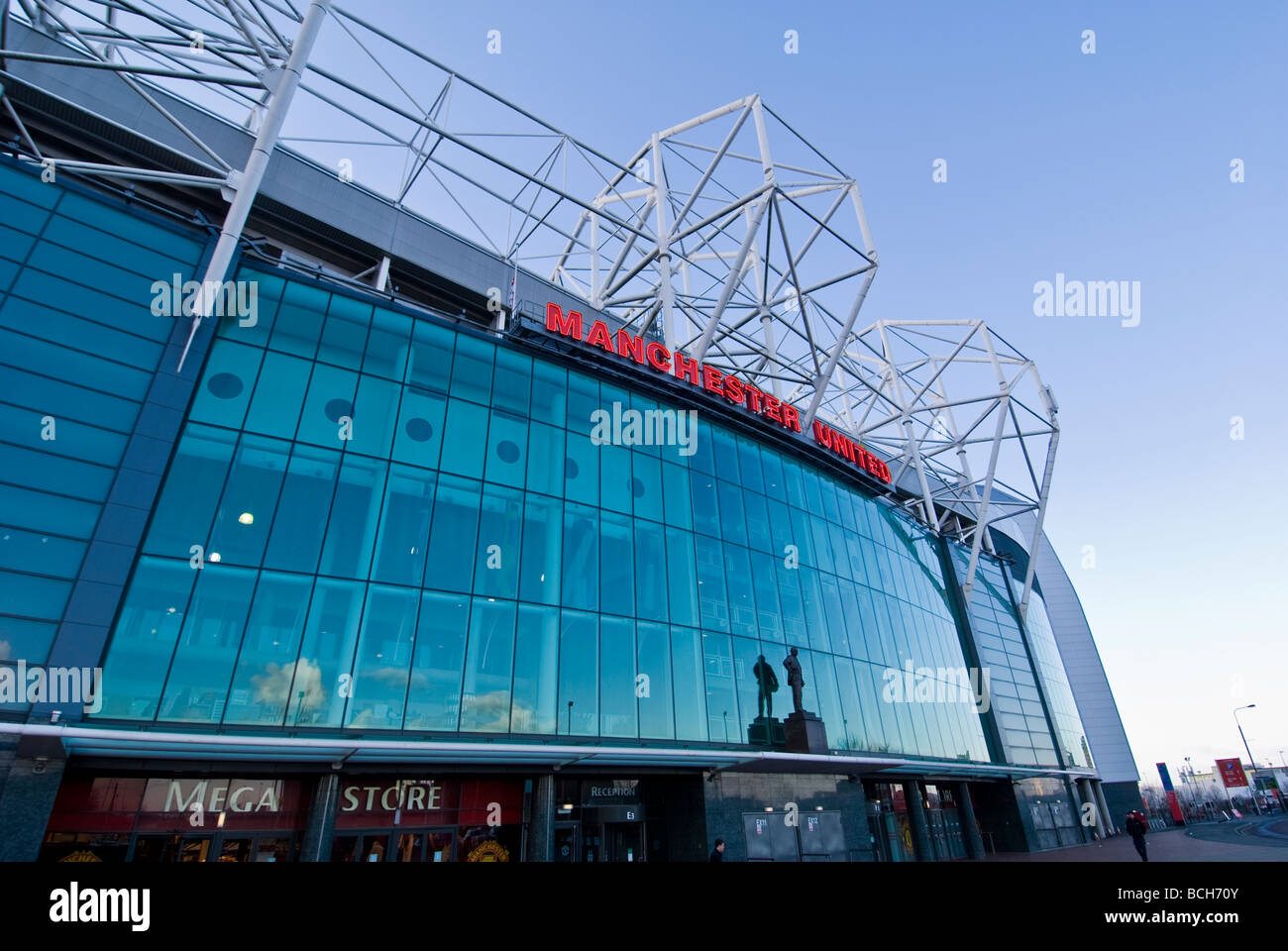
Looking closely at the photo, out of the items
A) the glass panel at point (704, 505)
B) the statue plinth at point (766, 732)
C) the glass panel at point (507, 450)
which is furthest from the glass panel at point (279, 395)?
the statue plinth at point (766, 732)

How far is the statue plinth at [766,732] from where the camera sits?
23812 mm

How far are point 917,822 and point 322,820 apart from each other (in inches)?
1084

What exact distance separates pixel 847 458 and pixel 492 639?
74.1 ft

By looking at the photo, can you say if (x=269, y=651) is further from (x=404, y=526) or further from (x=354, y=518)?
(x=404, y=526)

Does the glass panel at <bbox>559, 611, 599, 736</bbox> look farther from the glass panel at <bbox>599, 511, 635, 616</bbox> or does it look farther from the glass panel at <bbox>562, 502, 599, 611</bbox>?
the glass panel at <bbox>599, 511, 635, 616</bbox>

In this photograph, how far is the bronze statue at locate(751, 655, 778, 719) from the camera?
80.6ft

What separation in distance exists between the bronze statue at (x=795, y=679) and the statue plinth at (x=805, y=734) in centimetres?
39

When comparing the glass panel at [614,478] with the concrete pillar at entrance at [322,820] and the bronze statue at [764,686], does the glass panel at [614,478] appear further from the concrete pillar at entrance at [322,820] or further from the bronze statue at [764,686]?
the concrete pillar at entrance at [322,820]

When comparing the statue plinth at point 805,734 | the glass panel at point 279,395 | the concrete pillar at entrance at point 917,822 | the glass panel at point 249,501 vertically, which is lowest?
the concrete pillar at entrance at point 917,822

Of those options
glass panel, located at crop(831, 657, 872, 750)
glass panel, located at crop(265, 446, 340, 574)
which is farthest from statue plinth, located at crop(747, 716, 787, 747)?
glass panel, located at crop(265, 446, 340, 574)

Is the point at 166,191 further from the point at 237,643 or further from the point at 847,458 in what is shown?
the point at 847,458

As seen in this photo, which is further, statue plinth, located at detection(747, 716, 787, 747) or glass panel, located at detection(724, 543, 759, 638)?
glass panel, located at detection(724, 543, 759, 638)

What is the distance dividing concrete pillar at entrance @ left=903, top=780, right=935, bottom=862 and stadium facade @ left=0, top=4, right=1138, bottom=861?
751 millimetres

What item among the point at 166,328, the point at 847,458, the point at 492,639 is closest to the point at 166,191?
the point at 166,328
